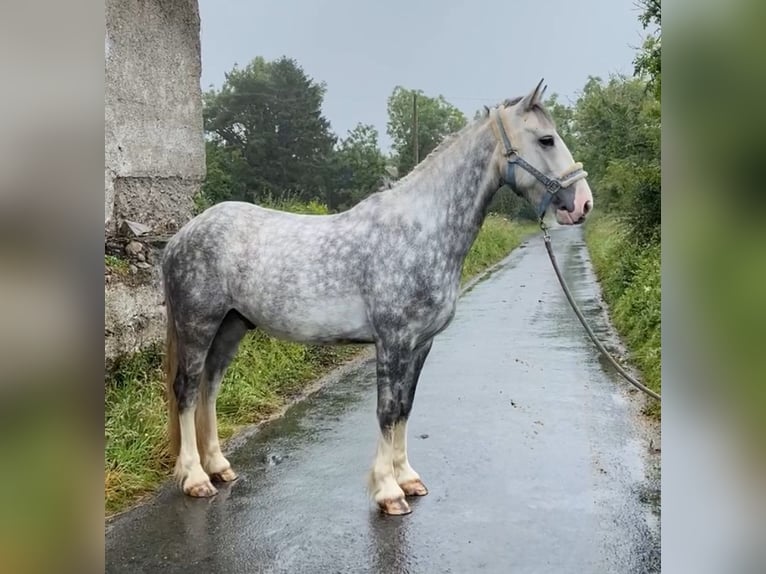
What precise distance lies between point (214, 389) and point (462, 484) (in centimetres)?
144

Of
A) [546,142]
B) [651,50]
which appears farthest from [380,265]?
[651,50]

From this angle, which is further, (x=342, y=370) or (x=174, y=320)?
(x=342, y=370)

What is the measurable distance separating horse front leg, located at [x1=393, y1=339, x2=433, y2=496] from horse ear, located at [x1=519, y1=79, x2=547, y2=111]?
123 cm

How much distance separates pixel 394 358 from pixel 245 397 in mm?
1682

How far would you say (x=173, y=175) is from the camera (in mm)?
4203

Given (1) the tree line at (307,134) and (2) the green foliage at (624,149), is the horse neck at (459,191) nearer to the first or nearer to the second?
(1) the tree line at (307,134)

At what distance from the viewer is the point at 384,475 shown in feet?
11.5

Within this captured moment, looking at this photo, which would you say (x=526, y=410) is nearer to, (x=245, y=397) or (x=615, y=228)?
(x=615, y=228)

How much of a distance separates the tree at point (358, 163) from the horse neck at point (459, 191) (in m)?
0.84

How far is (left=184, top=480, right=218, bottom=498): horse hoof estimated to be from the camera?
372 centimetres
